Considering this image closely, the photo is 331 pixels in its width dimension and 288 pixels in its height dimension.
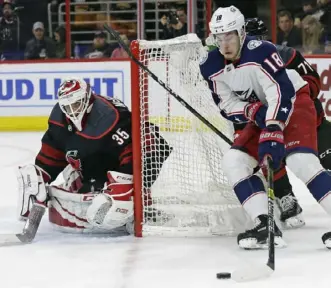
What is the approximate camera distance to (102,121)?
375cm

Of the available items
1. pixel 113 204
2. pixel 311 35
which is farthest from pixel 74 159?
pixel 311 35

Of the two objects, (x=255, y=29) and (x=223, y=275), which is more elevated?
(x=255, y=29)

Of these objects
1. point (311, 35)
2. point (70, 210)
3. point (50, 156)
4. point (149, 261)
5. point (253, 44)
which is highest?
point (311, 35)

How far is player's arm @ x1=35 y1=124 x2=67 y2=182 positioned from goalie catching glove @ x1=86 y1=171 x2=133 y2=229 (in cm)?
30

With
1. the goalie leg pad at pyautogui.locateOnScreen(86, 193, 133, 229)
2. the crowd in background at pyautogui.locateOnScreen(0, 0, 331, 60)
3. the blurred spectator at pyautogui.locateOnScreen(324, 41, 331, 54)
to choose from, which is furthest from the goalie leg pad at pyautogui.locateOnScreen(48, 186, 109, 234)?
the blurred spectator at pyautogui.locateOnScreen(324, 41, 331, 54)

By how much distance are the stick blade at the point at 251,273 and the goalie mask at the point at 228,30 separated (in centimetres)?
84

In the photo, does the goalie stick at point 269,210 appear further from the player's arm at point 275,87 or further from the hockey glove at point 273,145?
the player's arm at point 275,87

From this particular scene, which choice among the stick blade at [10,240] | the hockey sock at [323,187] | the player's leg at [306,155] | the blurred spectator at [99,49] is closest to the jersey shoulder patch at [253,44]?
the player's leg at [306,155]

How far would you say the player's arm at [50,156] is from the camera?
152 inches

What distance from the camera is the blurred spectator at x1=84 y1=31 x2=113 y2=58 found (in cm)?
765

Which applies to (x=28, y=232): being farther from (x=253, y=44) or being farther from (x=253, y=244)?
(x=253, y=44)

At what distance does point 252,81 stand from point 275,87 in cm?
14

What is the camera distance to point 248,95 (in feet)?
11.6

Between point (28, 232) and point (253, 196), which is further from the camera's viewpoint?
point (28, 232)
